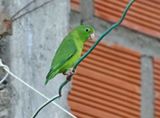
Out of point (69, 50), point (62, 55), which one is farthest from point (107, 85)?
point (62, 55)

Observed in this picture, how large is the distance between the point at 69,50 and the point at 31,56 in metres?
0.11

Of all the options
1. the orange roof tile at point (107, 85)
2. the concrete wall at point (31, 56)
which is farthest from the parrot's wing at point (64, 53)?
the orange roof tile at point (107, 85)

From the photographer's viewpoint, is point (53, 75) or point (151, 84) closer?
point (53, 75)

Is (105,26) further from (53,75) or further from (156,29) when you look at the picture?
(53,75)

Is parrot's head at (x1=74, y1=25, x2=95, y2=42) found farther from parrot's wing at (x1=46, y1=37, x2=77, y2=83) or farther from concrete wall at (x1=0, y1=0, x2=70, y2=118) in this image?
concrete wall at (x1=0, y1=0, x2=70, y2=118)

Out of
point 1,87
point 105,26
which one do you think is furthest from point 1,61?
point 105,26

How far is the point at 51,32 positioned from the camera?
4.91 meters

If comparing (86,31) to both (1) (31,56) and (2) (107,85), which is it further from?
(2) (107,85)

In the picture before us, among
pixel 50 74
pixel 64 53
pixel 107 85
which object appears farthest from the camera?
pixel 107 85

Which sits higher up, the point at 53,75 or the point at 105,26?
the point at 105,26

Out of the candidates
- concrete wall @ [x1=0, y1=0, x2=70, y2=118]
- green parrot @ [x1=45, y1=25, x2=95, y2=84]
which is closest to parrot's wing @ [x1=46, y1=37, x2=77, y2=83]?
green parrot @ [x1=45, y1=25, x2=95, y2=84]

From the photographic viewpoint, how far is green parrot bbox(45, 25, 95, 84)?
4.60 m

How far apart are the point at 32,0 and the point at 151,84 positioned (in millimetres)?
879

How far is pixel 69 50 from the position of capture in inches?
188
